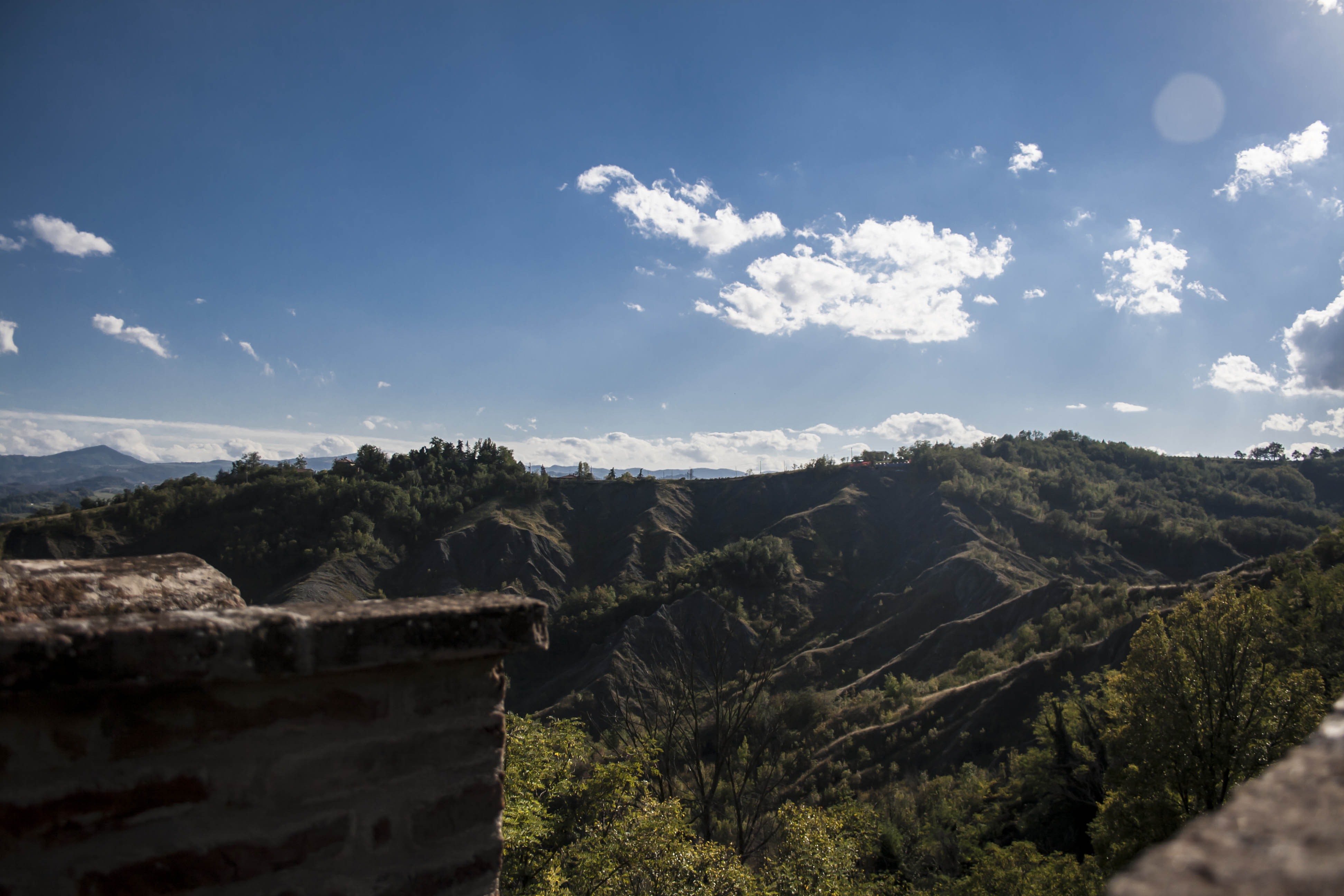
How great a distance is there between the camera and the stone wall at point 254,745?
1.76m

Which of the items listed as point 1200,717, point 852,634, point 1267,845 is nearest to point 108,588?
point 1267,845

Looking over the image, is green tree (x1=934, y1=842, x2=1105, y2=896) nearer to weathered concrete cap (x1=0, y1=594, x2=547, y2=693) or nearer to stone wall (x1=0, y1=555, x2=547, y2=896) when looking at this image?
stone wall (x1=0, y1=555, x2=547, y2=896)

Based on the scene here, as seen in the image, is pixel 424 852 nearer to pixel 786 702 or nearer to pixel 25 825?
pixel 25 825

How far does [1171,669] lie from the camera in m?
16.7

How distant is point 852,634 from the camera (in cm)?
5059

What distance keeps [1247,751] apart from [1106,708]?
17.2ft

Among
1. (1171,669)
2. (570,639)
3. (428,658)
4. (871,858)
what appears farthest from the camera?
(570,639)

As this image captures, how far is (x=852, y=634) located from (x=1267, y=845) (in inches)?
2121

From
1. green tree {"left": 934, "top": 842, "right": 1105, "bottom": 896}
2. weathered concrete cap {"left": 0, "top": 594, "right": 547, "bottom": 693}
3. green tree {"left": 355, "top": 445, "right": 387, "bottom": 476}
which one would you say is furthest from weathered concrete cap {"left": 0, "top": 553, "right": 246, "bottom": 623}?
green tree {"left": 355, "top": 445, "right": 387, "bottom": 476}

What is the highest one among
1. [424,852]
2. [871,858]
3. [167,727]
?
[167,727]

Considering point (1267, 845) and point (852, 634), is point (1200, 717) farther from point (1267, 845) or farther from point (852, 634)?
point (852, 634)

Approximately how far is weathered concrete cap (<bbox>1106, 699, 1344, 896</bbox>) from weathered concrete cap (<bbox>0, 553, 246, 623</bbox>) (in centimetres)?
252

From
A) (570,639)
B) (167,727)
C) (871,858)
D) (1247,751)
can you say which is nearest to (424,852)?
(167,727)

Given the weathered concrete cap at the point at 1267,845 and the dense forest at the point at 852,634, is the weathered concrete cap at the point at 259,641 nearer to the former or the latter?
the weathered concrete cap at the point at 1267,845
